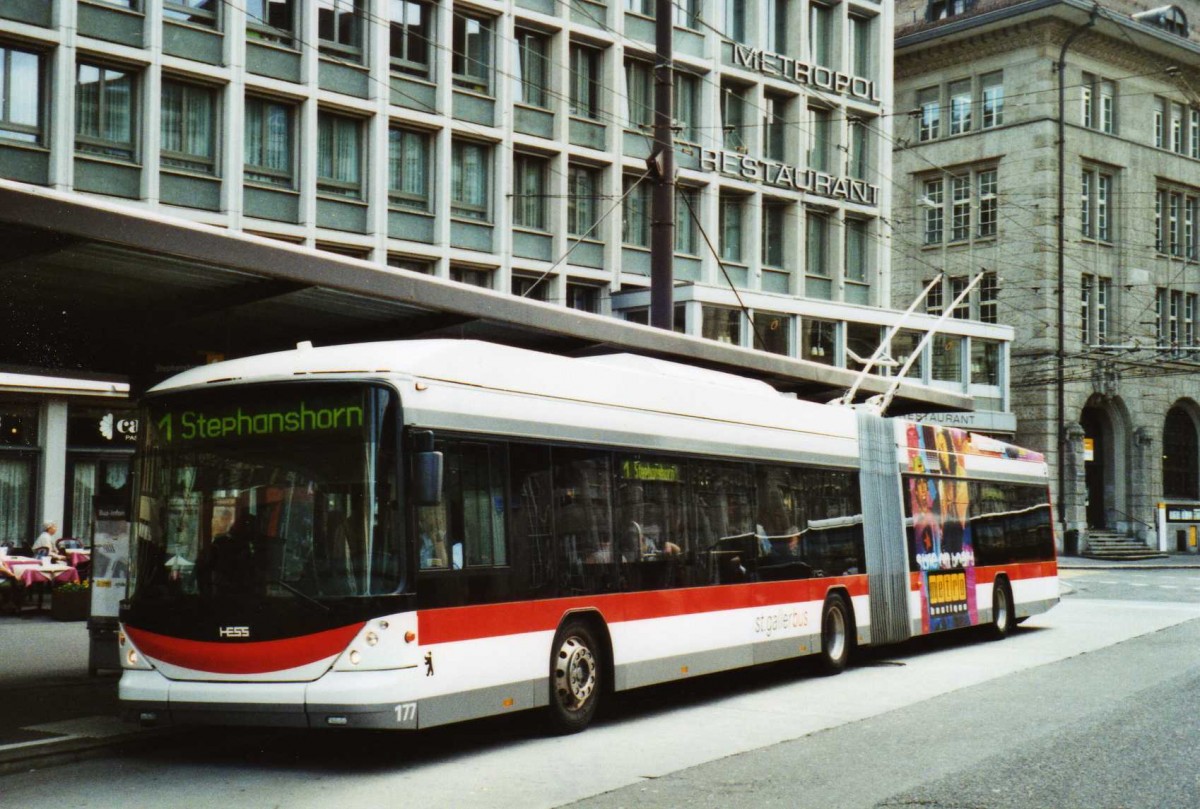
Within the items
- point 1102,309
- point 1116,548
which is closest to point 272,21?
point 1116,548

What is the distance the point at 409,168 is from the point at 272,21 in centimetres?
446

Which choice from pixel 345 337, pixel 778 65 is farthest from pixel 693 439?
pixel 778 65

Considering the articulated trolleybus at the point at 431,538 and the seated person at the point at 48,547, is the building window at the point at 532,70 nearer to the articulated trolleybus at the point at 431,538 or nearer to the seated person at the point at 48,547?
the seated person at the point at 48,547

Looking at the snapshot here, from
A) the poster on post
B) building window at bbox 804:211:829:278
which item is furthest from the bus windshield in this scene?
building window at bbox 804:211:829:278

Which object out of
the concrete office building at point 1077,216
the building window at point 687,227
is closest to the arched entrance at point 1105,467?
the concrete office building at point 1077,216

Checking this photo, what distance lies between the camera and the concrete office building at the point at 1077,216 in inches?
2125

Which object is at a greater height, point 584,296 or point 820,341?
point 584,296

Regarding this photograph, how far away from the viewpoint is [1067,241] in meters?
54.7

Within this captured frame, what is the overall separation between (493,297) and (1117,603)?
61.5 ft

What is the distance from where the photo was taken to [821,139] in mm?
45719

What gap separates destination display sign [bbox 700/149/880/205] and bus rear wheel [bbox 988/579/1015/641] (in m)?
21.6

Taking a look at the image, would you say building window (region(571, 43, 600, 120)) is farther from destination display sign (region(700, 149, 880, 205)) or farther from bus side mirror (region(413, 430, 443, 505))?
bus side mirror (region(413, 430, 443, 505))

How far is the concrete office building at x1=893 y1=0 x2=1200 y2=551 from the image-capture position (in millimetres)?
53969

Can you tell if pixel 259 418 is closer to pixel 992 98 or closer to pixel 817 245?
pixel 817 245
